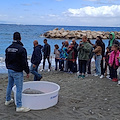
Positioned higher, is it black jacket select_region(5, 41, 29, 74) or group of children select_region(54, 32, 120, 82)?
black jacket select_region(5, 41, 29, 74)

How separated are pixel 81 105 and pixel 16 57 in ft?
7.18

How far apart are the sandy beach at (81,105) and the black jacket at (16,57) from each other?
43.2 inches

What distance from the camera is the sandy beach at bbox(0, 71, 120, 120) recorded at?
4.68 m

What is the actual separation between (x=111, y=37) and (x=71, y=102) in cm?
380

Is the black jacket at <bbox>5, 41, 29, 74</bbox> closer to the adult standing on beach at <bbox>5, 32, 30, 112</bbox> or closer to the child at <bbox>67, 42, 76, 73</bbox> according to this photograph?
the adult standing on beach at <bbox>5, 32, 30, 112</bbox>

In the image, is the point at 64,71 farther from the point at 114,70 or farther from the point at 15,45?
the point at 15,45

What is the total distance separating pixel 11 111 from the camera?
4.84 m

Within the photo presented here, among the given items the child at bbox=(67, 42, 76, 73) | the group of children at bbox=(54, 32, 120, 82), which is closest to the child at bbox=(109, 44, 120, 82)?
the group of children at bbox=(54, 32, 120, 82)

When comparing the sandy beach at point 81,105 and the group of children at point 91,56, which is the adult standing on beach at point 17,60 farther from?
the group of children at point 91,56

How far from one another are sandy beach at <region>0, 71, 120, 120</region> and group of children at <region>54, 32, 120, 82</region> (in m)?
0.82

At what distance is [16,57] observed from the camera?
4.49 meters

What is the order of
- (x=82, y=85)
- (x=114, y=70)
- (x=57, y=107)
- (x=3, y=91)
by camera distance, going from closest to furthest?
(x=57, y=107), (x=3, y=91), (x=82, y=85), (x=114, y=70)

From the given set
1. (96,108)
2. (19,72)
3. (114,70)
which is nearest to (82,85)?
(114,70)

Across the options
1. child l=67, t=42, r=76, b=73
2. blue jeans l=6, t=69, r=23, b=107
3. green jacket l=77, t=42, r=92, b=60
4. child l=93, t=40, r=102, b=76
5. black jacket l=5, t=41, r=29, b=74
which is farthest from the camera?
child l=67, t=42, r=76, b=73
